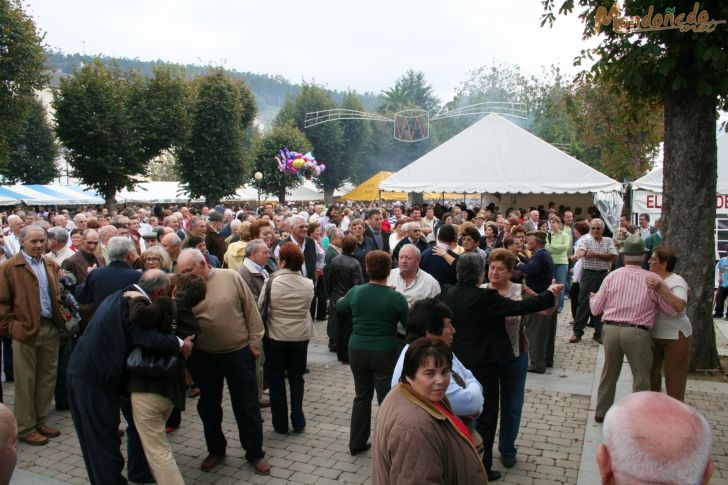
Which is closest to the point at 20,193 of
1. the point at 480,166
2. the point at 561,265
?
the point at 480,166

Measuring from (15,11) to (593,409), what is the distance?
83.8 ft

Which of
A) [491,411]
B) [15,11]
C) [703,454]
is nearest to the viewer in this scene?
[703,454]

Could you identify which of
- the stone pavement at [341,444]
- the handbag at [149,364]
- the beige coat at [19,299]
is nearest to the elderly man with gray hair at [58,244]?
the beige coat at [19,299]

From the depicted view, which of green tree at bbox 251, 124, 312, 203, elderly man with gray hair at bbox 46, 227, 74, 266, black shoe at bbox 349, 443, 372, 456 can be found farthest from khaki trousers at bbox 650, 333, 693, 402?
green tree at bbox 251, 124, 312, 203

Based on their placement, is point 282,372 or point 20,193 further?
point 20,193

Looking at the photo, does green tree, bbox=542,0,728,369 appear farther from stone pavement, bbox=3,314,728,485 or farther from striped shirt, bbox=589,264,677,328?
striped shirt, bbox=589,264,677,328

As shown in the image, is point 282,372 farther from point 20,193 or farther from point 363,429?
point 20,193

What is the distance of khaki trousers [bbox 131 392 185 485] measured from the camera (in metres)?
3.99

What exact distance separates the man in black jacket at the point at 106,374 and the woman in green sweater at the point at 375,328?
145 centimetres

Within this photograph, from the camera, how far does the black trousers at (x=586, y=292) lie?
884 cm

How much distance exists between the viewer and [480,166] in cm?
1708

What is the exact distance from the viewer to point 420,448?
242 centimetres

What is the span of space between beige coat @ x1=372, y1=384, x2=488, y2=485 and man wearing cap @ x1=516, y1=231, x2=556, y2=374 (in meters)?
4.65

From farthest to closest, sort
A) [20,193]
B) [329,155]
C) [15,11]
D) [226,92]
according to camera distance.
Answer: [329,155], [226,92], [20,193], [15,11]
